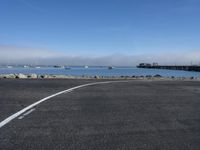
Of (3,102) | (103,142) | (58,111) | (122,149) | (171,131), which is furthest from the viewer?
(3,102)

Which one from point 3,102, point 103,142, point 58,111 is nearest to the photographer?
point 103,142

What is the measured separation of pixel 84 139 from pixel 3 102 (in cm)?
605

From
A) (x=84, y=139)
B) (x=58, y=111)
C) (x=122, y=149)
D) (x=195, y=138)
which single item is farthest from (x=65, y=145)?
(x=58, y=111)

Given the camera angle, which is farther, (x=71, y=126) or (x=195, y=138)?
(x=71, y=126)

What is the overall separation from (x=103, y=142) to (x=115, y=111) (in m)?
3.61

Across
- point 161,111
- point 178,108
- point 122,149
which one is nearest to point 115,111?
point 161,111

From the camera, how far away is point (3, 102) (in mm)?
11289

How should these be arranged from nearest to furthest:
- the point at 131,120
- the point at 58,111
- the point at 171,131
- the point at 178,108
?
the point at 171,131, the point at 131,120, the point at 58,111, the point at 178,108

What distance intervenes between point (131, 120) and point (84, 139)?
2215 millimetres

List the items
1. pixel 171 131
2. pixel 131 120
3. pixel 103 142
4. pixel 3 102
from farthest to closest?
pixel 3 102, pixel 131 120, pixel 171 131, pixel 103 142

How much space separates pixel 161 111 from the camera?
377 inches

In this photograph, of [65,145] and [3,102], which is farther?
[3,102]

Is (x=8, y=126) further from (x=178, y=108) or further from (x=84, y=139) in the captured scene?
(x=178, y=108)

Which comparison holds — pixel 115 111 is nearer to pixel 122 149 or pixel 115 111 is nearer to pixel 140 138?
pixel 140 138
